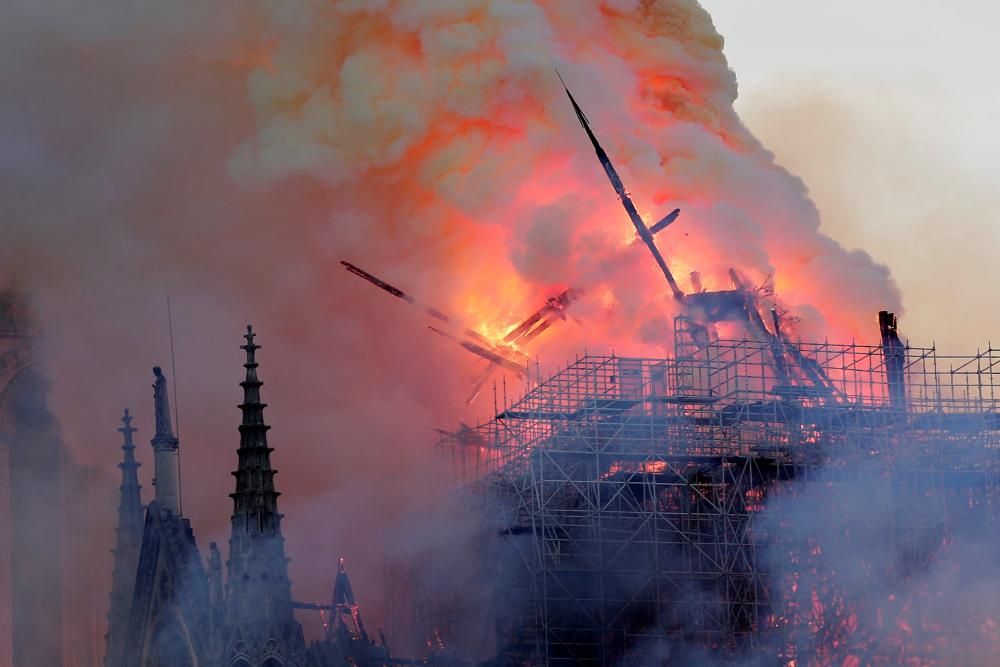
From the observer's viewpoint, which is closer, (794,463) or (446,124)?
(794,463)

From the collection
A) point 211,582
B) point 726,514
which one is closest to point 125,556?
point 211,582

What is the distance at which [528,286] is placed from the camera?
8162 cm

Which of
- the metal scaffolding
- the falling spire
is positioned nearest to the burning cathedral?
the falling spire

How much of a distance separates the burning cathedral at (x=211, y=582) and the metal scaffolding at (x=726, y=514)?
570 cm

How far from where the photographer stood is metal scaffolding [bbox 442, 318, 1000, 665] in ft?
236

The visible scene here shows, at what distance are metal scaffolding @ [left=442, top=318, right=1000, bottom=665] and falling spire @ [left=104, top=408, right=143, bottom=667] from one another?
976 cm

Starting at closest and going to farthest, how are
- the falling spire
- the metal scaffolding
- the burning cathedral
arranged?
the burning cathedral, the falling spire, the metal scaffolding

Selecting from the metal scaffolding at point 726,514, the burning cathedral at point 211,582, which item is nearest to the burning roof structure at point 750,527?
the metal scaffolding at point 726,514

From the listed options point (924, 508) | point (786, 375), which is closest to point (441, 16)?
point (786, 375)

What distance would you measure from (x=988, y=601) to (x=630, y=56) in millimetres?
19619

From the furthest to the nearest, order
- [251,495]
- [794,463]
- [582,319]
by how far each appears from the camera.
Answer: [582,319], [794,463], [251,495]

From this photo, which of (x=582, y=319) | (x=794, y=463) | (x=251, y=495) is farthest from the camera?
(x=582, y=319)

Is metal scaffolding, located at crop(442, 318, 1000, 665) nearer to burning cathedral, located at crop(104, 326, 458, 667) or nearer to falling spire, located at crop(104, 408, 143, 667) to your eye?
burning cathedral, located at crop(104, 326, 458, 667)

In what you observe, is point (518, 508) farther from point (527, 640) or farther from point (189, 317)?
point (189, 317)
